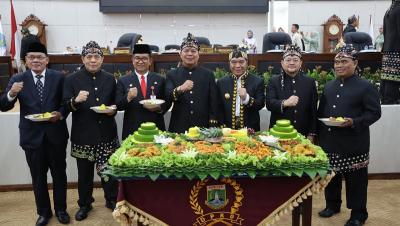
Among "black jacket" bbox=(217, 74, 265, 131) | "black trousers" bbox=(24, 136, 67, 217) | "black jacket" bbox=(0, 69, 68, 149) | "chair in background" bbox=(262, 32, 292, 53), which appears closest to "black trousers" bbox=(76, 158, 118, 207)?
"black trousers" bbox=(24, 136, 67, 217)

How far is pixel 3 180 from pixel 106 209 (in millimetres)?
1463

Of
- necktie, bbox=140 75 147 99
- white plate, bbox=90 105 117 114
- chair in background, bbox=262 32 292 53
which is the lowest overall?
white plate, bbox=90 105 117 114

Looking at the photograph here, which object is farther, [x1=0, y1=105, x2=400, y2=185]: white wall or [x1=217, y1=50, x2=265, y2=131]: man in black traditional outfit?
[x1=0, y1=105, x2=400, y2=185]: white wall

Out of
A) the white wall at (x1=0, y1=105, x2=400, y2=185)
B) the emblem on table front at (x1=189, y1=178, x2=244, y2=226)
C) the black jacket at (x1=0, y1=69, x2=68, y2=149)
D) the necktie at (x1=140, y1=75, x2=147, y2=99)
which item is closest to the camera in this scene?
the emblem on table front at (x1=189, y1=178, x2=244, y2=226)

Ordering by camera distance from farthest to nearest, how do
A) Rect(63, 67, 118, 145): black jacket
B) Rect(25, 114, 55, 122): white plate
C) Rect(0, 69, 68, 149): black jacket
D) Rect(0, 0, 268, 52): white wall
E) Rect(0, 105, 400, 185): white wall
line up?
Rect(0, 0, 268, 52): white wall
Rect(0, 105, 400, 185): white wall
Rect(63, 67, 118, 145): black jacket
Rect(0, 69, 68, 149): black jacket
Rect(25, 114, 55, 122): white plate

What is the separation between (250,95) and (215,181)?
47.9 inches

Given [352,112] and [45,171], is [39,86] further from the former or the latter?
[352,112]

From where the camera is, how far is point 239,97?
3.49m

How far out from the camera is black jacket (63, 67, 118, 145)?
3416 millimetres

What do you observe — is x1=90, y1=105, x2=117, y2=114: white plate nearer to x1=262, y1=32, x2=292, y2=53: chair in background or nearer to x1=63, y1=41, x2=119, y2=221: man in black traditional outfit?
x1=63, y1=41, x2=119, y2=221: man in black traditional outfit

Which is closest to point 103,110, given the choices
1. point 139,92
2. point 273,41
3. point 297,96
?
point 139,92

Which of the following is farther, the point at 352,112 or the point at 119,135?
the point at 119,135

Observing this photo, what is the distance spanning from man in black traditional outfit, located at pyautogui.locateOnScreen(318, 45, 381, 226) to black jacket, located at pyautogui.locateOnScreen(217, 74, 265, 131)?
23.2 inches

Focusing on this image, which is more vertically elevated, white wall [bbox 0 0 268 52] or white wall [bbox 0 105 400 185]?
white wall [bbox 0 0 268 52]
